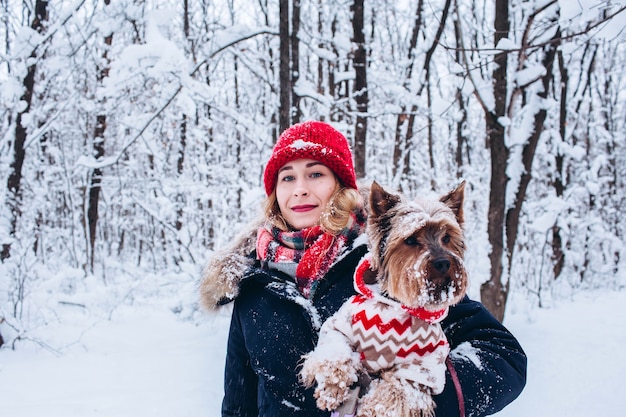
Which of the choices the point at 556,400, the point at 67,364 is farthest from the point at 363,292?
the point at 67,364

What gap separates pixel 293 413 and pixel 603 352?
5811 millimetres

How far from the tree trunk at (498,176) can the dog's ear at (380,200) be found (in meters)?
4.25

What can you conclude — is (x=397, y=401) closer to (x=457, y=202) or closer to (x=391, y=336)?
(x=391, y=336)

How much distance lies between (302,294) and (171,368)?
408 cm

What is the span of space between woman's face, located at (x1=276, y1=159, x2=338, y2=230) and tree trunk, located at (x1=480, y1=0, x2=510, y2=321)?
4125 mm

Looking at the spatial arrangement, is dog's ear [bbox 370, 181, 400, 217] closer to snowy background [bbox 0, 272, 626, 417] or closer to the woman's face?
the woman's face

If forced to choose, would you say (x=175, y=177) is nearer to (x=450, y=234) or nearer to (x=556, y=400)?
(x=556, y=400)

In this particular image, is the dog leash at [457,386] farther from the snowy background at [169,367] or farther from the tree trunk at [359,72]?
the tree trunk at [359,72]

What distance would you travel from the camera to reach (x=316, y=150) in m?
2.15

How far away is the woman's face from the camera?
83.4 inches

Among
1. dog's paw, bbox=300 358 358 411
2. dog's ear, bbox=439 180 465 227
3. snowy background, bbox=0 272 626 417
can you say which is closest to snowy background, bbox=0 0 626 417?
snowy background, bbox=0 272 626 417

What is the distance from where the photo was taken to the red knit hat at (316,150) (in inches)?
85.1

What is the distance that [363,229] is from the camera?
81.8 inches

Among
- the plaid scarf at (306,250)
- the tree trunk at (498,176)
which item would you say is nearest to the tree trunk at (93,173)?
the tree trunk at (498,176)
